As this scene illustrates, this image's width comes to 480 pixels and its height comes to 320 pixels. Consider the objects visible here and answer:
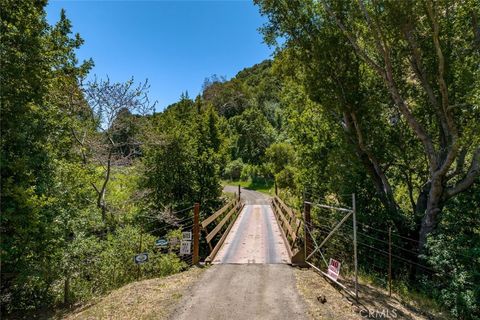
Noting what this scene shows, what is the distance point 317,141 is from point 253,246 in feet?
18.6

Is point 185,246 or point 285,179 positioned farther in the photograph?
point 285,179

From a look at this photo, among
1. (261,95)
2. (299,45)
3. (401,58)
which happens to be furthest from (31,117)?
(261,95)

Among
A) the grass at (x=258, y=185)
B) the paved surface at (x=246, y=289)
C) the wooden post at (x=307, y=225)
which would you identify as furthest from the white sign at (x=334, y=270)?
the grass at (x=258, y=185)

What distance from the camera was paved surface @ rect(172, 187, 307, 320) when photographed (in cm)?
488

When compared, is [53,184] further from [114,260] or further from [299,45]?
[299,45]

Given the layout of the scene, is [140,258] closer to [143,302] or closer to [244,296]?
[143,302]

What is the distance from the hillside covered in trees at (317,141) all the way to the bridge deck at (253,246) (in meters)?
1.57

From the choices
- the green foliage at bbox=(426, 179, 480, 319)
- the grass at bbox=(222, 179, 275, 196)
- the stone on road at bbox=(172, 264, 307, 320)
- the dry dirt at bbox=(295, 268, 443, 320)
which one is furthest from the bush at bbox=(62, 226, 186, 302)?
the grass at bbox=(222, 179, 275, 196)

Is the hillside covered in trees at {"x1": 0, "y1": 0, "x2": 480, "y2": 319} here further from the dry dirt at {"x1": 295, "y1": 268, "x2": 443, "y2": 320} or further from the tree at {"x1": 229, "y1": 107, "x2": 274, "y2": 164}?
the tree at {"x1": 229, "y1": 107, "x2": 274, "y2": 164}

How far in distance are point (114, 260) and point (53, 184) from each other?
95.6 inches

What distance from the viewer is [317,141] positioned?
504 inches

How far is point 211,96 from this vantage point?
69.8 meters

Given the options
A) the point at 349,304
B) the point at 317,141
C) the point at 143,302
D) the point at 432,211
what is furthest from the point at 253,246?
the point at 317,141

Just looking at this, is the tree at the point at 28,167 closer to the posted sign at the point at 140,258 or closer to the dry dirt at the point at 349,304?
the posted sign at the point at 140,258
